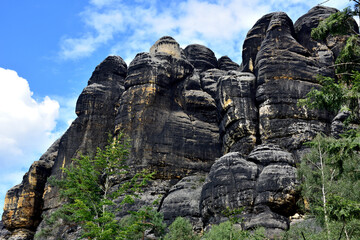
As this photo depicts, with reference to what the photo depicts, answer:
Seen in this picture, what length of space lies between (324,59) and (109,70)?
1283 inches

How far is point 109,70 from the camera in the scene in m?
57.7

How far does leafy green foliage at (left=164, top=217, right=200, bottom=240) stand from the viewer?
30656mm

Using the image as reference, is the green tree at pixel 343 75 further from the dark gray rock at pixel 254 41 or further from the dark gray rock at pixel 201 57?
the dark gray rock at pixel 201 57

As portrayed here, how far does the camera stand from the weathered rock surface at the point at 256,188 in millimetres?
30859

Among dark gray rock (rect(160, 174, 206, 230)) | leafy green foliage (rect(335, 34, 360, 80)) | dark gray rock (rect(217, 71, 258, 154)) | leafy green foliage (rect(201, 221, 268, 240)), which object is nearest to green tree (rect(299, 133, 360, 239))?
leafy green foliage (rect(335, 34, 360, 80))

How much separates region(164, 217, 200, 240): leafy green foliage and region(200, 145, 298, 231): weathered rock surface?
2.13m

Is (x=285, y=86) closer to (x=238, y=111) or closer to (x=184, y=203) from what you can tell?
(x=238, y=111)

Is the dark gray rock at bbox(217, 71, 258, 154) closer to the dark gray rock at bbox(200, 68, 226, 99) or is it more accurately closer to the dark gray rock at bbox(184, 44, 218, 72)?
the dark gray rock at bbox(200, 68, 226, 99)

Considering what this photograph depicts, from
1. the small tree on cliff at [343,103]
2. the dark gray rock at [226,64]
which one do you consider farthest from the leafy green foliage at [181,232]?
the dark gray rock at [226,64]

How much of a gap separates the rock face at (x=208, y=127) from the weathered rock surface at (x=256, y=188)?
0.31 ft

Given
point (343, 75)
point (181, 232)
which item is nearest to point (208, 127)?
point (181, 232)

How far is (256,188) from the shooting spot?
32375 millimetres

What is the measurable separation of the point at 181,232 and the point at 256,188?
25.9 feet

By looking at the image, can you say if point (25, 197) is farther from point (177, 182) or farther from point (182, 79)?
point (182, 79)
